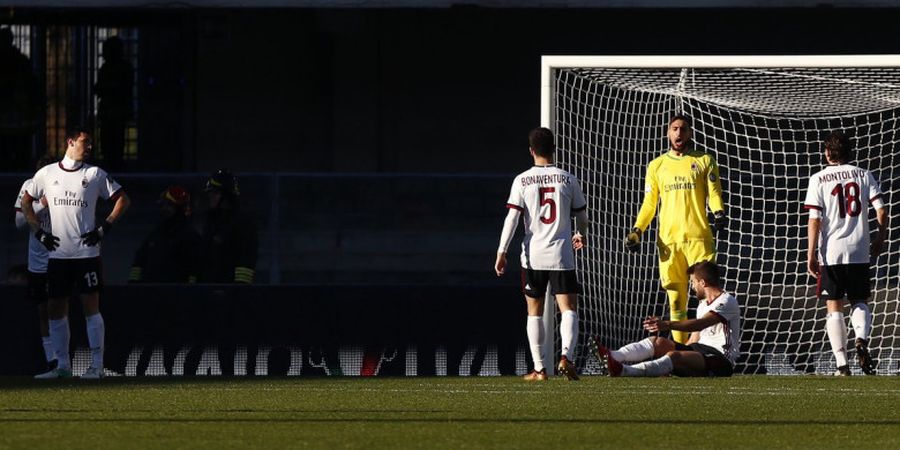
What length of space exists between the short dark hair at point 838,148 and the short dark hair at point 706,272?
1119mm

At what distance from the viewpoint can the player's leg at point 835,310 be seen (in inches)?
470

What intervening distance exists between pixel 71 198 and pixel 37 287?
91cm

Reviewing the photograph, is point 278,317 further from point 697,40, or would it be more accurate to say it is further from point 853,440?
point 697,40

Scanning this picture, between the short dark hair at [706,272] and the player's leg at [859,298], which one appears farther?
the player's leg at [859,298]

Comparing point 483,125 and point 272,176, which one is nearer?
point 272,176

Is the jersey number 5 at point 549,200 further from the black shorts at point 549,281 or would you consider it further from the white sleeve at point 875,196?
the white sleeve at point 875,196

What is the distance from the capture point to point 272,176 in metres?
16.1

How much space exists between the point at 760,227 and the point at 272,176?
439 centimetres

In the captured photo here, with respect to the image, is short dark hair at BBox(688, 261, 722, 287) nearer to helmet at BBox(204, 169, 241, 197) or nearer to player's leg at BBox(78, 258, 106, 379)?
player's leg at BBox(78, 258, 106, 379)

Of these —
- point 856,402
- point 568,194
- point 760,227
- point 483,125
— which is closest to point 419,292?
point 568,194

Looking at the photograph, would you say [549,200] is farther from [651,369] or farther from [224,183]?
[224,183]

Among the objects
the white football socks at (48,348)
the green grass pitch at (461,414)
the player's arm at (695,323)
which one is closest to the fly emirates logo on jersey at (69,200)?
the white football socks at (48,348)

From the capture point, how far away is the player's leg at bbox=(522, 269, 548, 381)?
11453mm

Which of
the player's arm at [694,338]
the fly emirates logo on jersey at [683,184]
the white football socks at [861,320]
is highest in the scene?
the fly emirates logo on jersey at [683,184]
